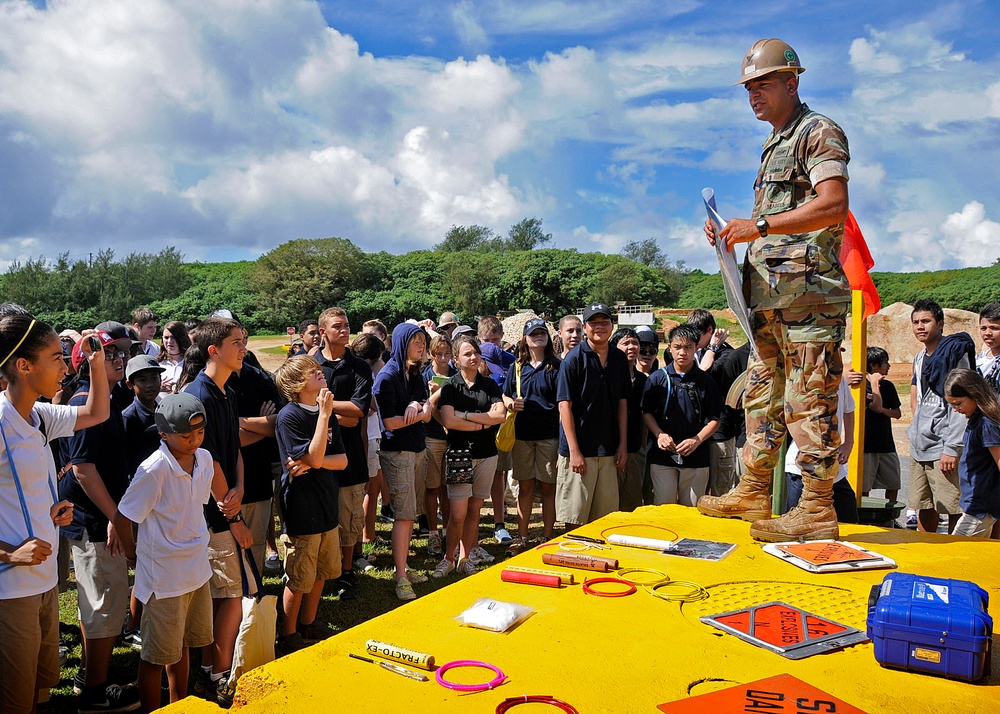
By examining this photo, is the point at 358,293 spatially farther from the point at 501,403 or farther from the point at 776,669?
the point at 776,669

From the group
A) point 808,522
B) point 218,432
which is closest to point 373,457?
point 218,432

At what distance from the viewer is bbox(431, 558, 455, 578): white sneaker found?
22.4ft

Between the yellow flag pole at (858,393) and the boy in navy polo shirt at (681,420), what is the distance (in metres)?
1.36

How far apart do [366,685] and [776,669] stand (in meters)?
1.35

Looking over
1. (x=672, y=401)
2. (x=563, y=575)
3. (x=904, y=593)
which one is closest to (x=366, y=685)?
(x=563, y=575)

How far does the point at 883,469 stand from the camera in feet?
25.7

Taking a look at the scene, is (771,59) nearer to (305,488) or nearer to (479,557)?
(305,488)

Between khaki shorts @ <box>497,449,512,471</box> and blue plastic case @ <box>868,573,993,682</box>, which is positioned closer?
blue plastic case @ <box>868,573,993,682</box>

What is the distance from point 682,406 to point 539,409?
1.48 metres

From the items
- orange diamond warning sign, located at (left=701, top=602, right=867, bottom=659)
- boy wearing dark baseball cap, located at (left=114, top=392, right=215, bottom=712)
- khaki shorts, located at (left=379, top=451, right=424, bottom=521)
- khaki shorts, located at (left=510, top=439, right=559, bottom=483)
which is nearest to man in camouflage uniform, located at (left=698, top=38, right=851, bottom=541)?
orange diamond warning sign, located at (left=701, top=602, right=867, bottom=659)

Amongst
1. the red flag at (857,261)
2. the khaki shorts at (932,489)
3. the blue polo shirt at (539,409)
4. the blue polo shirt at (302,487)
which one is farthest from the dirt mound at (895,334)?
the blue polo shirt at (302,487)

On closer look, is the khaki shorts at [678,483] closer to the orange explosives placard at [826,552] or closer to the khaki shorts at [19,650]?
the orange explosives placard at [826,552]

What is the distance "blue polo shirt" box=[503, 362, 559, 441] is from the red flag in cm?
289

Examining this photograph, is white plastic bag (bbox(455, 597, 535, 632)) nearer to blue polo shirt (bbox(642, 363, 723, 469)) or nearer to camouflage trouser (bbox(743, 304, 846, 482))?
camouflage trouser (bbox(743, 304, 846, 482))
